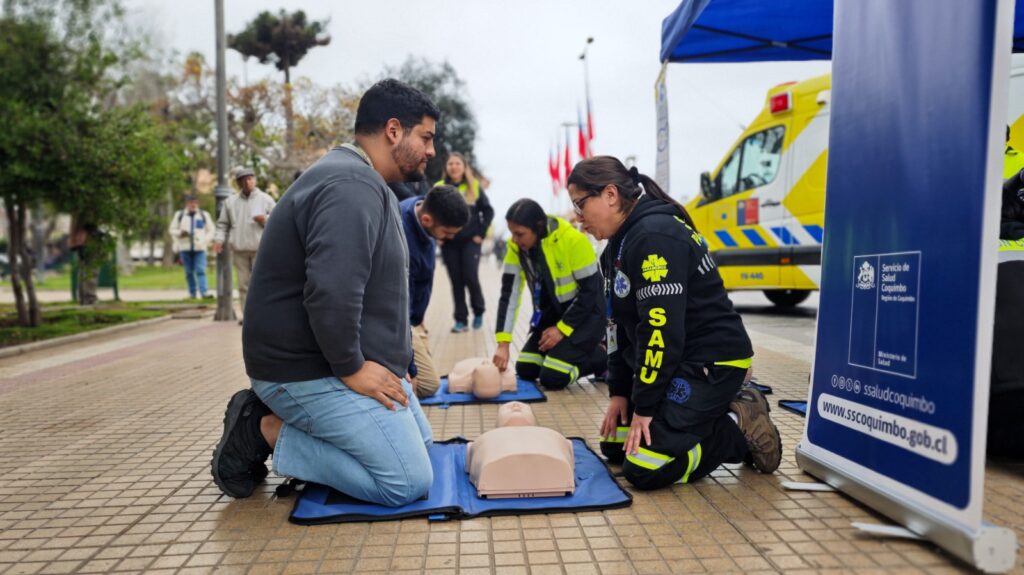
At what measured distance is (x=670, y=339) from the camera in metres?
3.25

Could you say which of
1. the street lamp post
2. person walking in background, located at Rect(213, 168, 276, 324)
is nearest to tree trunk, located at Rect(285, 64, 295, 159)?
the street lamp post

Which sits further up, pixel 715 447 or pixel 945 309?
pixel 945 309

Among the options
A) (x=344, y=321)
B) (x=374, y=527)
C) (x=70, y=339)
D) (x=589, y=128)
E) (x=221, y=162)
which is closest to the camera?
(x=344, y=321)

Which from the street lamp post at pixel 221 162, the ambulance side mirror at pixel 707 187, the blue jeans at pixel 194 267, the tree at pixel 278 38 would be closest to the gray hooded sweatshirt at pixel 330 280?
the street lamp post at pixel 221 162

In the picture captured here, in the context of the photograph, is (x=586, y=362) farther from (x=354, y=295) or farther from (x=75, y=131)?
(x=75, y=131)

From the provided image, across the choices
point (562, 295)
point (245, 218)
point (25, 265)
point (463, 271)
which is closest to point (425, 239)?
point (562, 295)

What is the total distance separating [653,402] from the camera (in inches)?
130

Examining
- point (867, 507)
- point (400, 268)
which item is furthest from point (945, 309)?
point (400, 268)

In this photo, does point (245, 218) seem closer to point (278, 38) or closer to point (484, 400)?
point (484, 400)

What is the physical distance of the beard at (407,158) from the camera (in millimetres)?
3293

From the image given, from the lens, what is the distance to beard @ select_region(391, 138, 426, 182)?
329 cm

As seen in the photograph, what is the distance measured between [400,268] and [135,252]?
72.0 metres

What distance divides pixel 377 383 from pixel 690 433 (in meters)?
1.37

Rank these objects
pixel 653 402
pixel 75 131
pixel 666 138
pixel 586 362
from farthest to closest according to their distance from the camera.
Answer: pixel 75 131 → pixel 666 138 → pixel 586 362 → pixel 653 402
